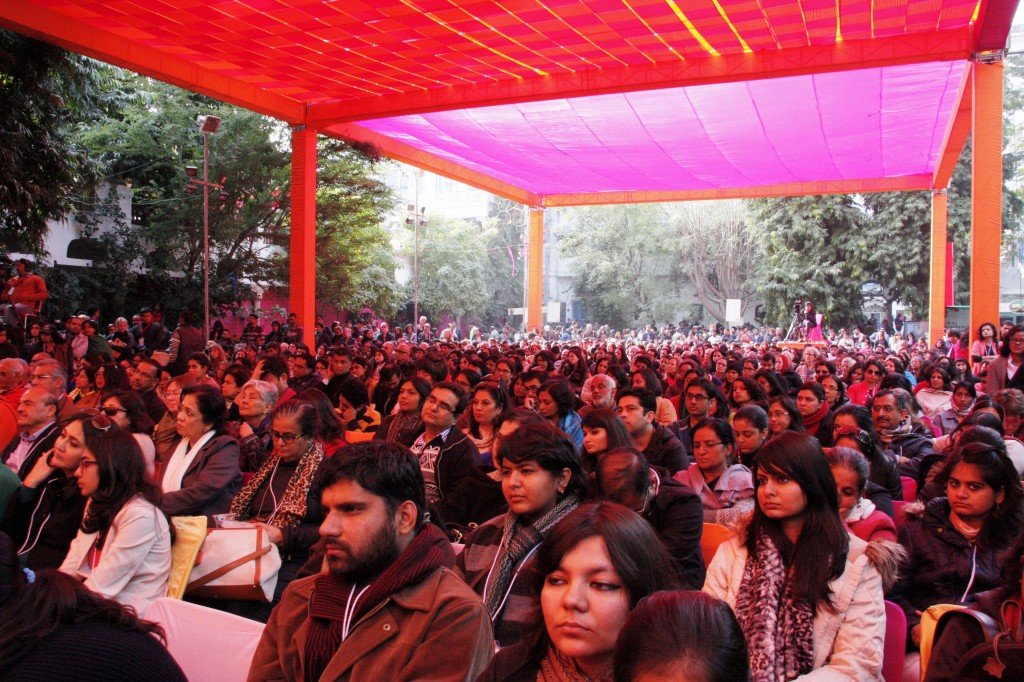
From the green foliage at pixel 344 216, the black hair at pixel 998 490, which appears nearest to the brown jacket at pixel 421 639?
the black hair at pixel 998 490

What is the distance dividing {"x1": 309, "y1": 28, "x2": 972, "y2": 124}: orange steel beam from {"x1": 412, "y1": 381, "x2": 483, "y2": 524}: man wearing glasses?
8.10 metres

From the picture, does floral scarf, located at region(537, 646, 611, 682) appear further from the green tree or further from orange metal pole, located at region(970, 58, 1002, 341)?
the green tree

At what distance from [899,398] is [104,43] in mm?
10057

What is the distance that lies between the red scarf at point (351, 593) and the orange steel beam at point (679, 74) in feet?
34.8

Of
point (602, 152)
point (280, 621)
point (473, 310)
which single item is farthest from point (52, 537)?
point (473, 310)

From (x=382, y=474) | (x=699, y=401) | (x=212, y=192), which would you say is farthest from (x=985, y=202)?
(x=212, y=192)

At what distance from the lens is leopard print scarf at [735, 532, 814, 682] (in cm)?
242

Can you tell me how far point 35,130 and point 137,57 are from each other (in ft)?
16.5

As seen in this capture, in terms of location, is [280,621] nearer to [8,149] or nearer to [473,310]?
[8,149]

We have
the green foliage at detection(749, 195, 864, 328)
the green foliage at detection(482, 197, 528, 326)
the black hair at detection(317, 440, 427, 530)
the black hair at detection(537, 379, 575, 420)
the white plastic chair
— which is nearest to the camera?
the black hair at detection(317, 440, 427, 530)

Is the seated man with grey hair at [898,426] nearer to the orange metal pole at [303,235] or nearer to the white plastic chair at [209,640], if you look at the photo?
the white plastic chair at [209,640]

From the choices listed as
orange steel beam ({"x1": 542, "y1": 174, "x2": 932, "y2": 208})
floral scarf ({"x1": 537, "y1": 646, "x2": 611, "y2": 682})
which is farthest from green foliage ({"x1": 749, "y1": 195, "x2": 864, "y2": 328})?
floral scarf ({"x1": 537, "y1": 646, "x2": 611, "y2": 682})

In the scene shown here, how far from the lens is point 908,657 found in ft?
10.2

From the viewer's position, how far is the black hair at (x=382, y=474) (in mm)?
2396
